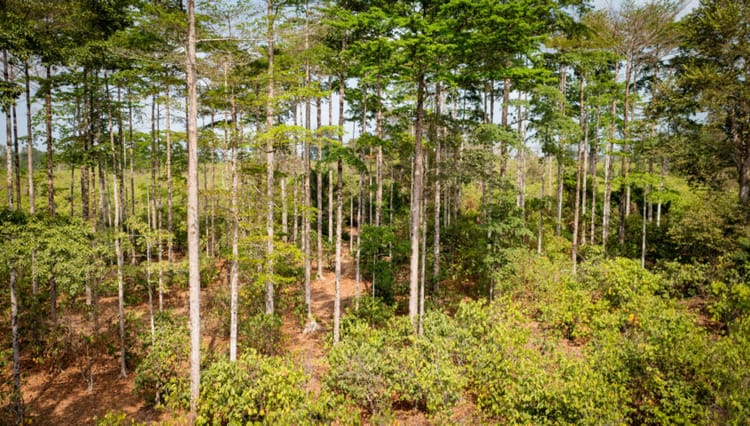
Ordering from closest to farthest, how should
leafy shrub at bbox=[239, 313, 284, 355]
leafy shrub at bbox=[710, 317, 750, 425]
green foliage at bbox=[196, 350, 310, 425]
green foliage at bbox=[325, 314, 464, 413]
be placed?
A: leafy shrub at bbox=[710, 317, 750, 425] → green foliage at bbox=[196, 350, 310, 425] → green foliage at bbox=[325, 314, 464, 413] → leafy shrub at bbox=[239, 313, 284, 355]

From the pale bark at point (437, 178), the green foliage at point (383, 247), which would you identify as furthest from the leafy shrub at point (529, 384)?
the pale bark at point (437, 178)

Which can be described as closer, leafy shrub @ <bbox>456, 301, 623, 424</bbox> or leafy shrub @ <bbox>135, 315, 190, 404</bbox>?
leafy shrub @ <bbox>456, 301, 623, 424</bbox>

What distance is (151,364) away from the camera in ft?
31.9

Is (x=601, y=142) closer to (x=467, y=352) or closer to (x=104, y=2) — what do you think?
(x=467, y=352)

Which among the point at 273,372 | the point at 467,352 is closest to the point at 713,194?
the point at 467,352

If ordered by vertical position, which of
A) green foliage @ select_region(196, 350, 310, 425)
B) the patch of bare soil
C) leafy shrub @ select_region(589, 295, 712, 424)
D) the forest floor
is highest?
leafy shrub @ select_region(589, 295, 712, 424)

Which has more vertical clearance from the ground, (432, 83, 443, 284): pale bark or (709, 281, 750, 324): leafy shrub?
(432, 83, 443, 284): pale bark

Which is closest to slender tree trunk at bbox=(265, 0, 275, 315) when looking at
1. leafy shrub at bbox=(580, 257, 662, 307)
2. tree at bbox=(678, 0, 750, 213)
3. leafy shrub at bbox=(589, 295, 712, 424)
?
leafy shrub at bbox=(589, 295, 712, 424)

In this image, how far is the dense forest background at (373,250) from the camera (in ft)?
25.4

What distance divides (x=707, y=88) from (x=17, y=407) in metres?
26.7

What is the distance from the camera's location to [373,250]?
14195 mm

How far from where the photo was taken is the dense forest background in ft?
25.4

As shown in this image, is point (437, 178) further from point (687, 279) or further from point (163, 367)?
point (687, 279)

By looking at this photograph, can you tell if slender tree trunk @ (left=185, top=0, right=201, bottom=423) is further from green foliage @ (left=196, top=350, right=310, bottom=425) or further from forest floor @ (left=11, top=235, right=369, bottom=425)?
forest floor @ (left=11, top=235, right=369, bottom=425)
